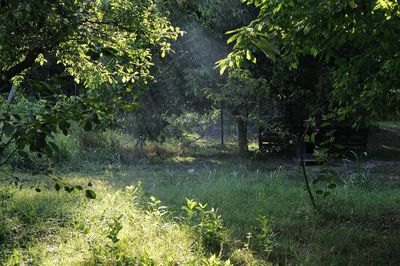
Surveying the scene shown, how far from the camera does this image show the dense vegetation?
2.37 meters

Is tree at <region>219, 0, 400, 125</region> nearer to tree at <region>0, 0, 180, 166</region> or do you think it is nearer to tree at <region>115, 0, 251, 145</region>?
tree at <region>0, 0, 180, 166</region>

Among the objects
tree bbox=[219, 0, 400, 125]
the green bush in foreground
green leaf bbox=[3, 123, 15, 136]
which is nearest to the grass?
the green bush in foreground

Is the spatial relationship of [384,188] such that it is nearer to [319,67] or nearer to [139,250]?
[319,67]

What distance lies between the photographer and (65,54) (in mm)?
3311

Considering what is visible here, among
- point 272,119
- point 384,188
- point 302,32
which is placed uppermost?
point 302,32

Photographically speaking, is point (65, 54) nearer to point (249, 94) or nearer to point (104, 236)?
point (104, 236)

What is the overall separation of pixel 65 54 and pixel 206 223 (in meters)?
2.29

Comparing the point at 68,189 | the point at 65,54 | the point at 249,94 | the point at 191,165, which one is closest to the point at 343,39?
the point at 65,54

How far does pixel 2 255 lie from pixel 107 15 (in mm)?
2399

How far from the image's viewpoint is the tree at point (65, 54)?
1.76 m

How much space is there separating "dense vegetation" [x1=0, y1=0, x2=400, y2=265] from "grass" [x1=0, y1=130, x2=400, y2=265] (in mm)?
23

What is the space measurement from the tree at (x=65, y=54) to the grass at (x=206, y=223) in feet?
3.55

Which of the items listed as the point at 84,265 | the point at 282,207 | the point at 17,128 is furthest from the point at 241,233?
the point at 17,128

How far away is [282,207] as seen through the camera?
244 inches
